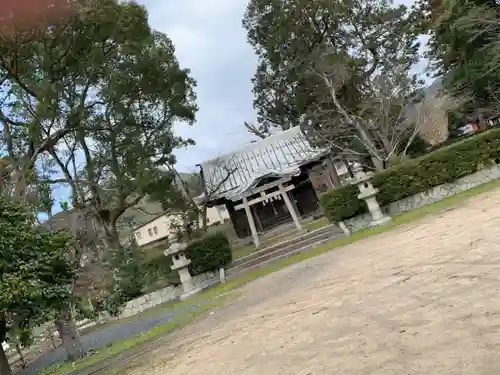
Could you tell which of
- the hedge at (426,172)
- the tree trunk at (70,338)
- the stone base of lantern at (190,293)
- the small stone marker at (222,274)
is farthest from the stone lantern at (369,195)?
the tree trunk at (70,338)

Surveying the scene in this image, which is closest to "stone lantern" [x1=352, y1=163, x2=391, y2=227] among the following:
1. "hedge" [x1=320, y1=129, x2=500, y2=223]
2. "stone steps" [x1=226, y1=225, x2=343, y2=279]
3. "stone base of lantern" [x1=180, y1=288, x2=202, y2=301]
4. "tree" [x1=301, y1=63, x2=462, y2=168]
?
"hedge" [x1=320, y1=129, x2=500, y2=223]

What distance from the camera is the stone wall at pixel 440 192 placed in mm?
14693

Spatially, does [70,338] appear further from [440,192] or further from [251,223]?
[440,192]

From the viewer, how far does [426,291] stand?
509cm

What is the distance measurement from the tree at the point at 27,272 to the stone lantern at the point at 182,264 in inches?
282

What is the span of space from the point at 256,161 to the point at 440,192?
12.2 meters

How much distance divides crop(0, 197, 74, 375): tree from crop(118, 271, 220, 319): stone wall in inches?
317

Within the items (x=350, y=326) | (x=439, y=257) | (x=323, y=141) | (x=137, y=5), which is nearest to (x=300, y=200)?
(x=323, y=141)

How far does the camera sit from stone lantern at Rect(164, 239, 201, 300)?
1590 cm

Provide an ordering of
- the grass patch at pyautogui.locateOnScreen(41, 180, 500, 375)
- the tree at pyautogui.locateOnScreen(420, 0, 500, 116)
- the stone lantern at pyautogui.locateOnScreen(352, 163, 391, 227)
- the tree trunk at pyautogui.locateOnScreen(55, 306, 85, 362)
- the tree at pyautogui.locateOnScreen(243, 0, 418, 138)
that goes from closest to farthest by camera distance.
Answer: the grass patch at pyautogui.locateOnScreen(41, 180, 500, 375)
the tree trunk at pyautogui.locateOnScreen(55, 306, 85, 362)
the stone lantern at pyautogui.locateOnScreen(352, 163, 391, 227)
the tree at pyautogui.locateOnScreen(420, 0, 500, 116)
the tree at pyautogui.locateOnScreen(243, 0, 418, 138)

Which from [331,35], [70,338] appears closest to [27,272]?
[70,338]

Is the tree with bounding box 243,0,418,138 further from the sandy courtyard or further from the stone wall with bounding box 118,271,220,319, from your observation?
the sandy courtyard

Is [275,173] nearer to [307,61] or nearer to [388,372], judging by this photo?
[307,61]

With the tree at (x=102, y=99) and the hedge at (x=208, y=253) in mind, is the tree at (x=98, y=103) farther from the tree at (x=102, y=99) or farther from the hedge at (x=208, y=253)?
the hedge at (x=208, y=253)
